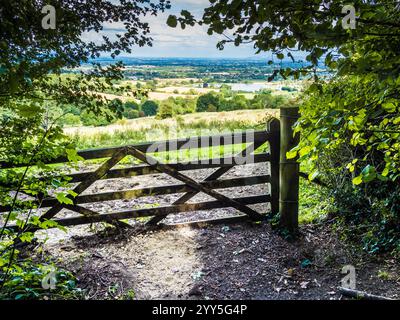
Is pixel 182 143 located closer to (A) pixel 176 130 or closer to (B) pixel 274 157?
(B) pixel 274 157

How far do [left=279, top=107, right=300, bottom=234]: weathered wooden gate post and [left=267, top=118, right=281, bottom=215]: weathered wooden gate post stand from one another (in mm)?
212

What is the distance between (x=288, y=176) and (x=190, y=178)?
1.37 metres

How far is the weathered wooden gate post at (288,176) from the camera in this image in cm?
427

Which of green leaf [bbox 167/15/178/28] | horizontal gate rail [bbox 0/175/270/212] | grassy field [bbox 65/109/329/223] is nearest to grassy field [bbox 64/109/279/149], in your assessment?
grassy field [bbox 65/109/329/223]

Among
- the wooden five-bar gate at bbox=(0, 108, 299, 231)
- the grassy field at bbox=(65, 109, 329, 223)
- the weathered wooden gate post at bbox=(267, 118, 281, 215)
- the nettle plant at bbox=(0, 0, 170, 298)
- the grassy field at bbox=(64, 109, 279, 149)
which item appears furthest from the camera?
the grassy field at bbox=(64, 109, 279, 149)

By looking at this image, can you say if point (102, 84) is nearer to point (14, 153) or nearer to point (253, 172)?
point (14, 153)

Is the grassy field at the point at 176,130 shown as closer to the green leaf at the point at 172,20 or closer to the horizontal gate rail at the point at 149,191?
the horizontal gate rail at the point at 149,191

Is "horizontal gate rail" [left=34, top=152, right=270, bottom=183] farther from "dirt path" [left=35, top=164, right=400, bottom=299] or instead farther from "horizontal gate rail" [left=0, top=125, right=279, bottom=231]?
"dirt path" [left=35, top=164, right=400, bottom=299]

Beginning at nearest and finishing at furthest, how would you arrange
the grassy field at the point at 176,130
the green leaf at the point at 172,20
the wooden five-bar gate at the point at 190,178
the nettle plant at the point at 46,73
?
1. the green leaf at the point at 172,20
2. the nettle plant at the point at 46,73
3. the wooden five-bar gate at the point at 190,178
4. the grassy field at the point at 176,130

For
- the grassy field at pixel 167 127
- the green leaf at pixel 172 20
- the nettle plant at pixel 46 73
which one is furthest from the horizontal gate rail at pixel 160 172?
the grassy field at pixel 167 127

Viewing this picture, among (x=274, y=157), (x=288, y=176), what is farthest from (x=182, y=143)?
(x=288, y=176)

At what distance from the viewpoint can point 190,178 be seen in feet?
15.1

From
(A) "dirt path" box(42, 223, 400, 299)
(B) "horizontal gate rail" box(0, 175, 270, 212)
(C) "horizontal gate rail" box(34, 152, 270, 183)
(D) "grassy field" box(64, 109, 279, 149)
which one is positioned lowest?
(A) "dirt path" box(42, 223, 400, 299)

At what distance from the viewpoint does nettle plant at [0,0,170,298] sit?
7.76 feet
